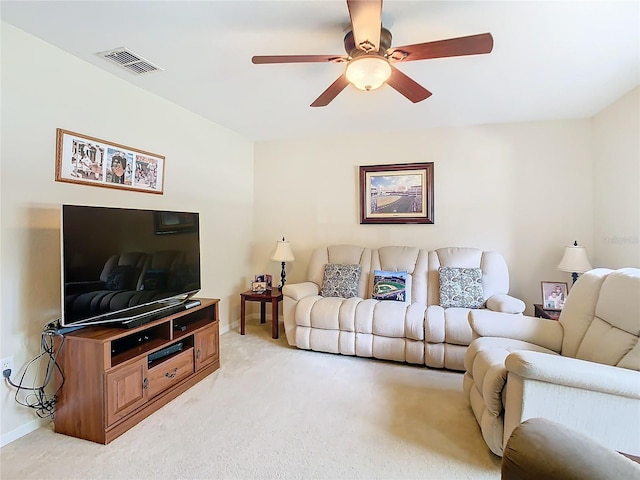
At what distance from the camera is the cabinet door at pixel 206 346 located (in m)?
2.67

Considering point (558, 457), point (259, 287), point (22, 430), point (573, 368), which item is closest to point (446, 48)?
point (573, 368)

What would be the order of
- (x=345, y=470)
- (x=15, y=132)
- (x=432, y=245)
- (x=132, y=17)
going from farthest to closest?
(x=432, y=245) → (x=15, y=132) → (x=132, y=17) → (x=345, y=470)

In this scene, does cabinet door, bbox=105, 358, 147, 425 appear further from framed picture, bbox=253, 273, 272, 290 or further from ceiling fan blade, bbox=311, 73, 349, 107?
A: ceiling fan blade, bbox=311, 73, 349, 107

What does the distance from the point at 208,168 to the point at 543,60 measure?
3098 millimetres

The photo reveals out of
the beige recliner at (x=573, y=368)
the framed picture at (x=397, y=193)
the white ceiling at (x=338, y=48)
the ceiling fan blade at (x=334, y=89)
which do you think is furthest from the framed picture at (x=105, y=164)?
the beige recliner at (x=573, y=368)

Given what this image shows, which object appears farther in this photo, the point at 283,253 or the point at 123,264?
the point at 283,253

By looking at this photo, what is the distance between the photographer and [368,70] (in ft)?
5.92

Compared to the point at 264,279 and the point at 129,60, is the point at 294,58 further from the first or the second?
the point at 264,279

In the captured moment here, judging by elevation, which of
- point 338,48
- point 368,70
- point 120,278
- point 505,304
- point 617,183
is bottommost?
point 505,304

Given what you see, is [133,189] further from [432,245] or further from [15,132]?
[432,245]

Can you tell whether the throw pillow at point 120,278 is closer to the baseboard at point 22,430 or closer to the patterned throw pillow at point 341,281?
the baseboard at point 22,430

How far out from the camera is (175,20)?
1.87m

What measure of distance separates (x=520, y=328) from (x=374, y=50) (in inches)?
76.4

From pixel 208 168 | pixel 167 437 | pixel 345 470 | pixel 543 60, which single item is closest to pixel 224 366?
pixel 167 437
